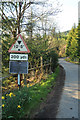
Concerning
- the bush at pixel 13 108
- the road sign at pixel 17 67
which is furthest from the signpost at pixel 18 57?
the bush at pixel 13 108

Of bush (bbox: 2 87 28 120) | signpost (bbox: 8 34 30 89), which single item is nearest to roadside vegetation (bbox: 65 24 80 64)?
signpost (bbox: 8 34 30 89)

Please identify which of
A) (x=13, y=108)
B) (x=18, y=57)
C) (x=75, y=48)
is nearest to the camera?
(x=13, y=108)

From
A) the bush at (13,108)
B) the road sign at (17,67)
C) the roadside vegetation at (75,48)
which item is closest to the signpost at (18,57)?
the road sign at (17,67)

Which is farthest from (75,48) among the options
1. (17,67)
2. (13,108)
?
(13,108)

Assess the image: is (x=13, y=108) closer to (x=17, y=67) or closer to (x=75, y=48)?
(x=17, y=67)

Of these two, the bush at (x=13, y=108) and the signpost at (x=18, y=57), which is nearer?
the bush at (x=13, y=108)

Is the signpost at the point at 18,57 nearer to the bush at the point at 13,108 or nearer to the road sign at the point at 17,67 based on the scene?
the road sign at the point at 17,67

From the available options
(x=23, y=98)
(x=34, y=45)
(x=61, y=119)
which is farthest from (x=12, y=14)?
(x=61, y=119)

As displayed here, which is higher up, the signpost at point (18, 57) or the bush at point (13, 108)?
the signpost at point (18, 57)

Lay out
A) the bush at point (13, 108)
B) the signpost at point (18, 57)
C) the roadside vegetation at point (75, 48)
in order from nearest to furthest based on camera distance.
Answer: the bush at point (13, 108) → the signpost at point (18, 57) → the roadside vegetation at point (75, 48)

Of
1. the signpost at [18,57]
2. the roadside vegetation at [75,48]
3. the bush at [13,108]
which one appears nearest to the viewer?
the bush at [13,108]

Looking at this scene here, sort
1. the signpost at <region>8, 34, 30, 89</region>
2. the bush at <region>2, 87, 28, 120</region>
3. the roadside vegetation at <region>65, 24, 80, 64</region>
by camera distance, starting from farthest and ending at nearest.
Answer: the roadside vegetation at <region>65, 24, 80, 64</region>
the signpost at <region>8, 34, 30, 89</region>
the bush at <region>2, 87, 28, 120</region>

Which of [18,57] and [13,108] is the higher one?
[18,57]

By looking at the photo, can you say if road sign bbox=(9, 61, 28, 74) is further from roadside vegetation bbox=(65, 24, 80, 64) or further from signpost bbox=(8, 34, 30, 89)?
roadside vegetation bbox=(65, 24, 80, 64)
